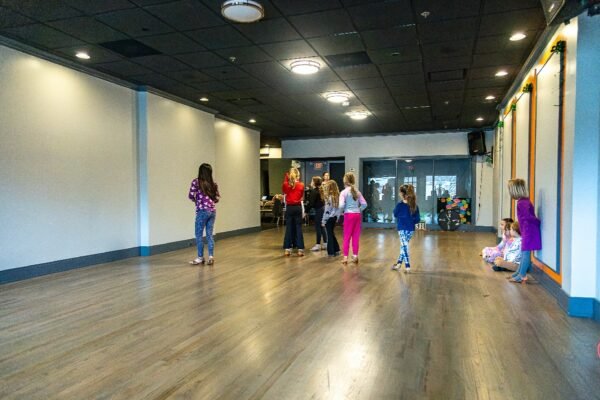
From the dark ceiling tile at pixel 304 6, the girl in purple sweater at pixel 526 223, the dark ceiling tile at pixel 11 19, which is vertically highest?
the dark ceiling tile at pixel 11 19

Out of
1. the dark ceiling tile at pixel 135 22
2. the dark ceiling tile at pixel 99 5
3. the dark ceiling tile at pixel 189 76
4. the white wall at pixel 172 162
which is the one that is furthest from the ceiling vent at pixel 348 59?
the white wall at pixel 172 162

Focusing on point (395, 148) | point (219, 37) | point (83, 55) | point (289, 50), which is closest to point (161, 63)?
point (83, 55)

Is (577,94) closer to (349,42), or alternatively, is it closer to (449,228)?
(349,42)

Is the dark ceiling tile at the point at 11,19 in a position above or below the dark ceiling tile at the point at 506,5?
above

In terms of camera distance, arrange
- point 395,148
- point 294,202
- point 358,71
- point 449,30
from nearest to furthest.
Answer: point 449,30 < point 358,71 < point 294,202 < point 395,148

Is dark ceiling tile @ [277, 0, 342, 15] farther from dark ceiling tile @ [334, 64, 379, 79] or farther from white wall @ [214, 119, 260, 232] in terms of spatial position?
white wall @ [214, 119, 260, 232]

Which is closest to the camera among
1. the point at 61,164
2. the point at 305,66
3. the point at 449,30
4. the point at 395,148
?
the point at 449,30

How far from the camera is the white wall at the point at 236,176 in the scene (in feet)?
35.4

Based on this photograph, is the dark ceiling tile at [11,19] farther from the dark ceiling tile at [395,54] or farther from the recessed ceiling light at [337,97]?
the recessed ceiling light at [337,97]

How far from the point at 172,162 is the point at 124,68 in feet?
7.44

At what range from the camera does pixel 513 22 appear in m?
4.88

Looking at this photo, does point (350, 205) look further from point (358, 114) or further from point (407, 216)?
point (358, 114)

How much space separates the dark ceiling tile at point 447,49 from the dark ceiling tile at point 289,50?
5.20ft

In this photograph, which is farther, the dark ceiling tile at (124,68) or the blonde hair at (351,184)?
the blonde hair at (351,184)
